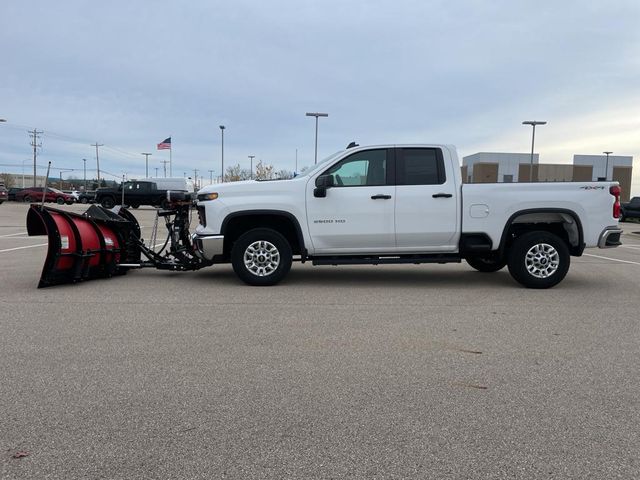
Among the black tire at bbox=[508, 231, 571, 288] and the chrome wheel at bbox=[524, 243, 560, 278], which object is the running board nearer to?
the black tire at bbox=[508, 231, 571, 288]

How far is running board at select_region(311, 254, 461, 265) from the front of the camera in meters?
7.79

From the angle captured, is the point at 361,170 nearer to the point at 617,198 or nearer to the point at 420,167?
the point at 420,167

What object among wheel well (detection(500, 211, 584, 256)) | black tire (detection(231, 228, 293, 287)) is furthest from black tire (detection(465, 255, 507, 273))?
black tire (detection(231, 228, 293, 287))

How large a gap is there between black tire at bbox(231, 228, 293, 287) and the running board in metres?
0.52

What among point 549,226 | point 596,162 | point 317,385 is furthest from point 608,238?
point 596,162

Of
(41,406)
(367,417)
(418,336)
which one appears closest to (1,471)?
(41,406)

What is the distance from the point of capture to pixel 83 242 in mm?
7797

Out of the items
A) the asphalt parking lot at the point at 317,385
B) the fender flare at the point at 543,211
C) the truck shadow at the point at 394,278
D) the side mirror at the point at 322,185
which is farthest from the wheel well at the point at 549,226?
the side mirror at the point at 322,185

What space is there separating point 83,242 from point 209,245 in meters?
1.88

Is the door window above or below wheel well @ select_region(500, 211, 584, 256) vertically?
above

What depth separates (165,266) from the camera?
870 centimetres

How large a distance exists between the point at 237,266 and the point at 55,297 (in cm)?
246

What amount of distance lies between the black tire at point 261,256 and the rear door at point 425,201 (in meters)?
1.75

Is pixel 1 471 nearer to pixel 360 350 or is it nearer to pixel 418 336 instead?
pixel 360 350
